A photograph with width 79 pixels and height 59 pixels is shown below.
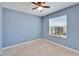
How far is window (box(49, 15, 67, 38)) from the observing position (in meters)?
5.02

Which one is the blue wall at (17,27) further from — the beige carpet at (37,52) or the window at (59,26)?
the window at (59,26)

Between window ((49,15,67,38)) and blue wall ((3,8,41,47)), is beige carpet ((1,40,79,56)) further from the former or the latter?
window ((49,15,67,38))

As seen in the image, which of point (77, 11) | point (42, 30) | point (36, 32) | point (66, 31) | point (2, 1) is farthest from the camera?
point (42, 30)

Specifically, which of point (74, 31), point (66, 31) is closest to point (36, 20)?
point (66, 31)

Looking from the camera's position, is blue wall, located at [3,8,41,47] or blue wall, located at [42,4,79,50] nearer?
blue wall, located at [42,4,79,50]

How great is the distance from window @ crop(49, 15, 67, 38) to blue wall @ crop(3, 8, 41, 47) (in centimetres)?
151

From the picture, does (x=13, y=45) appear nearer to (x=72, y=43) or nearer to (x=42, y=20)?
(x=72, y=43)

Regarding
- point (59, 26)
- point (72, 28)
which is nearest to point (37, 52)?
point (72, 28)

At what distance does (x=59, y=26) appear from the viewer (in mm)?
5574

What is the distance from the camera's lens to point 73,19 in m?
4.38

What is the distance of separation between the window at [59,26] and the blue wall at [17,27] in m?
1.51

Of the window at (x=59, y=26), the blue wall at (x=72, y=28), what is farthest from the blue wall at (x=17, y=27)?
the blue wall at (x=72, y=28)

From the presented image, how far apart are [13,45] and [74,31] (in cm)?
348

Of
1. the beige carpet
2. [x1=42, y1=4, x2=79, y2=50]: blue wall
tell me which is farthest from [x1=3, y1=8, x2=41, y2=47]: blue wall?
[x1=42, y1=4, x2=79, y2=50]: blue wall
